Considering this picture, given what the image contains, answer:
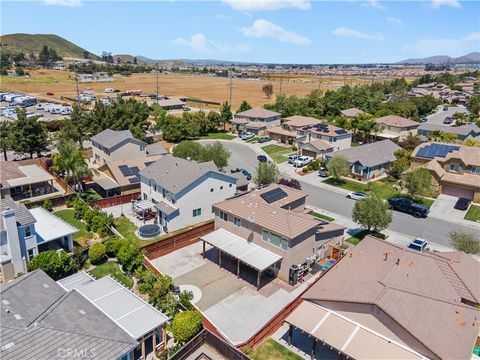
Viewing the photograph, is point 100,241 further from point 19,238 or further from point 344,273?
point 344,273

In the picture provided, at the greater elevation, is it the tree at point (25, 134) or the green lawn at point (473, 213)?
the tree at point (25, 134)

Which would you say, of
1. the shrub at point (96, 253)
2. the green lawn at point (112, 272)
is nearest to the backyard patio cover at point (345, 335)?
the green lawn at point (112, 272)

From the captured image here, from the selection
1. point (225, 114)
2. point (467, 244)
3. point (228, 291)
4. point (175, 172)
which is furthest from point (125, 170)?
point (225, 114)

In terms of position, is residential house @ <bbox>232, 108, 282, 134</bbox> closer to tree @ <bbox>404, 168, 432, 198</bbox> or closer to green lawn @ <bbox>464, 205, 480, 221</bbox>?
tree @ <bbox>404, 168, 432, 198</bbox>

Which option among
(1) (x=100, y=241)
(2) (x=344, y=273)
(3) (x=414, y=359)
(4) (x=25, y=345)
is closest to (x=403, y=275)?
(2) (x=344, y=273)

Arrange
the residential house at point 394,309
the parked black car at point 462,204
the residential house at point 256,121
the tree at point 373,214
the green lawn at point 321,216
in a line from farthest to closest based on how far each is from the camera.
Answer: the residential house at point 256,121, the parked black car at point 462,204, the green lawn at point 321,216, the tree at point 373,214, the residential house at point 394,309

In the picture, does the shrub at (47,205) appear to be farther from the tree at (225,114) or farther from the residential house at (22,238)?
the tree at (225,114)

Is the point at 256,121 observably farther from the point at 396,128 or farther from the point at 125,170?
the point at 125,170
